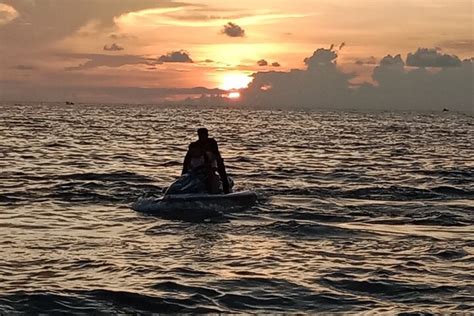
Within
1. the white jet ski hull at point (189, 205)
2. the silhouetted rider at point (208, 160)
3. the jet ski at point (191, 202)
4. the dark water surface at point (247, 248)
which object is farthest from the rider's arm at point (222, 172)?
the dark water surface at point (247, 248)

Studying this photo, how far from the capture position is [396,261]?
38.5 feet

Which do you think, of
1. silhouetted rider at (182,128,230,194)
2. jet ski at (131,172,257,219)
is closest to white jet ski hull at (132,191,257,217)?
jet ski at (131,172,257,219)

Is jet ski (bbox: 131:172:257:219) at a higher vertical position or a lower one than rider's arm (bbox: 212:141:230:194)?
lower

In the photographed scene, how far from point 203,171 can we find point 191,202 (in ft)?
3.95

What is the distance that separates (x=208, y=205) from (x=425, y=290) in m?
7.80

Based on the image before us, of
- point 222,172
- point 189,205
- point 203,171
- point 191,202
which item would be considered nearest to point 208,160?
point 203,171

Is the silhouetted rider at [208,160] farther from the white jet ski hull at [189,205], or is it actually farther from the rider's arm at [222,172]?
the white jet ski hull at [189,205]

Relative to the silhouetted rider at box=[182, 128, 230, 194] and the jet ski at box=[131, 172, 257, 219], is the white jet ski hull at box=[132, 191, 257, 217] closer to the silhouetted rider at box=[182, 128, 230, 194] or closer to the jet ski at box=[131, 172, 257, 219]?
the jet ski at box=[131, 172, 257, 219]

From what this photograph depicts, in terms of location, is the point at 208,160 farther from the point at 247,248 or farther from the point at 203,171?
the point at 247,248

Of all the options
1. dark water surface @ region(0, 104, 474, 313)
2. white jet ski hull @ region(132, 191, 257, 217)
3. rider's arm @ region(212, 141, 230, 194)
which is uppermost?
rider's arm @ region(212, 141, 230, 194)

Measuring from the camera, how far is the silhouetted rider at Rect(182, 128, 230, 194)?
1777cm

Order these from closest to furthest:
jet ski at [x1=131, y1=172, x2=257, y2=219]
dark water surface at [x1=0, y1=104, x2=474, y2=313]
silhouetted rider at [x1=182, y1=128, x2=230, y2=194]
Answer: dark water surface at [x1=0, y1=104, x2=474, y2=313] < jet ski at [x1=131, y1=172, x2=257, y2=219] < silhouetted rider at [x1=182, y1=128, x2=230, y2=194]

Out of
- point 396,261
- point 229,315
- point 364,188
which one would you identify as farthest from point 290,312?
point 364,188

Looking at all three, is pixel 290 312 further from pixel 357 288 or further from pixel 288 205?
pixel 288 205
